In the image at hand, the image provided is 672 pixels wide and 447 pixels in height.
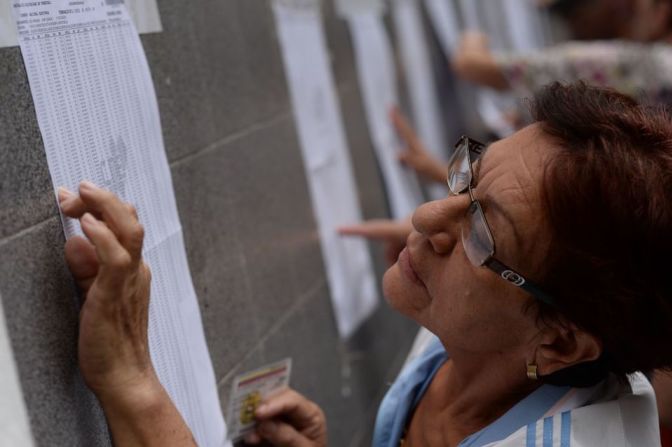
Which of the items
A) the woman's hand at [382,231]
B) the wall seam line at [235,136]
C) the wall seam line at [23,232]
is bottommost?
the woman's hand at [382,231]

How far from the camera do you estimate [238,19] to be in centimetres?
158

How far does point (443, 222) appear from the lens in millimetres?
1157

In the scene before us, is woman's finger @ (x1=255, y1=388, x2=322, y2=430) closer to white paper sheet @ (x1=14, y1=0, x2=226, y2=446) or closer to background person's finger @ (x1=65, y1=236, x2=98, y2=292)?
white paper sheet @ (x1=14, y1=0, x2=226, y2=446)

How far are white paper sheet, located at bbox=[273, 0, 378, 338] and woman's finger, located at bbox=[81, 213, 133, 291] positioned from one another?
38.8 inches

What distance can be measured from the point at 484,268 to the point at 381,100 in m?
1.45

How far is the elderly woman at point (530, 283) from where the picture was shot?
3.10 feet

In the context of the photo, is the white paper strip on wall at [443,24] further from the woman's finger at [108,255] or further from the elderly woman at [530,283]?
the woman's finger at [108,255]

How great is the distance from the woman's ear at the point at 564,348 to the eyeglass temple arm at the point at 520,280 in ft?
0.16

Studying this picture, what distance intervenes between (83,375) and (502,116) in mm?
2910

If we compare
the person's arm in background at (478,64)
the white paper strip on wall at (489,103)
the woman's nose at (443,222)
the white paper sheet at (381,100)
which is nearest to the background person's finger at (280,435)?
the woman's nose at (443,222)

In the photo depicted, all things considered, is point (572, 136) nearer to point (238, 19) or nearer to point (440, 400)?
point (440, 400)

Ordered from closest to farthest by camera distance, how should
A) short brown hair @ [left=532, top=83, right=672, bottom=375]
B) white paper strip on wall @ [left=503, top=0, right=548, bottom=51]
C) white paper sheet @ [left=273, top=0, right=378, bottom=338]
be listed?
short brown hair @ [left=532, top=83, right=672, bottom=375] → white paper sheet @ [left=273, top=0, right=378, bottom=338] → white paper strip on wall @ [left=503, top=0, right=548, bottom=51]

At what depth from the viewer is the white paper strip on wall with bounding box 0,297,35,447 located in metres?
0.71

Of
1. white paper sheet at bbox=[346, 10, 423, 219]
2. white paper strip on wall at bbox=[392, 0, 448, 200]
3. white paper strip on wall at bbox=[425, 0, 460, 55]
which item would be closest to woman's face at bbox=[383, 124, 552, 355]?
white paper sheet at bbox=[346, 10, 423, 219]
